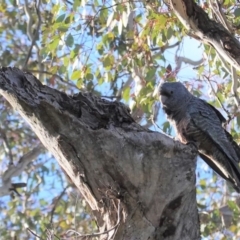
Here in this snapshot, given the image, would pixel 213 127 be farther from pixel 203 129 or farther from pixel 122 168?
pixel 122 168

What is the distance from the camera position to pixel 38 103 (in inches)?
127

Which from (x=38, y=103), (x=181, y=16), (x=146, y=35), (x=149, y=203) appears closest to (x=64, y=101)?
(x=38, y=103)

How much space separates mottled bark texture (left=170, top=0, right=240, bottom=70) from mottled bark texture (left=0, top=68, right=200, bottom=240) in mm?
872

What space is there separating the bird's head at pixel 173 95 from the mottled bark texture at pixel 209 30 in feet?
2.19

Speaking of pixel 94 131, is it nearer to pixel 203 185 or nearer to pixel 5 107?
pixel 5 107

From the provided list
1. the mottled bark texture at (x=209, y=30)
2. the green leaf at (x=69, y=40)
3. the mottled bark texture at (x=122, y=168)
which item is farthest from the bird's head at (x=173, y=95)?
the mottled bark texture at (x=122, y=168)

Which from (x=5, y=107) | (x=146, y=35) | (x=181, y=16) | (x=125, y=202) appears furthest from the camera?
(x=5, y=107)

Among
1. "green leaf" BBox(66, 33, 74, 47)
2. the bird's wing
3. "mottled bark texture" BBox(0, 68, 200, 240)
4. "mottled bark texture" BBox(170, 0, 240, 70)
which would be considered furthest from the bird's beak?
"mottled bark texture" BBox(0, 68, 200, 240)

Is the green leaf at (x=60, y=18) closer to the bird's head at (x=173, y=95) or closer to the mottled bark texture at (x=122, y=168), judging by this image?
the bird's head at (x=173, y=95)

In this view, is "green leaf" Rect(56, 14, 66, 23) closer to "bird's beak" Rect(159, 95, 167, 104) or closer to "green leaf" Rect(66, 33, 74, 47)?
"green leaf" Rect(66, 33, 74, 47)

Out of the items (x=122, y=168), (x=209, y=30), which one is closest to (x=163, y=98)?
(x=209, y=30)

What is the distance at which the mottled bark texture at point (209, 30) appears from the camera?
390cm

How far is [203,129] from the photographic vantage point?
4512mm

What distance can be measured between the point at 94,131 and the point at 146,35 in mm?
2365
